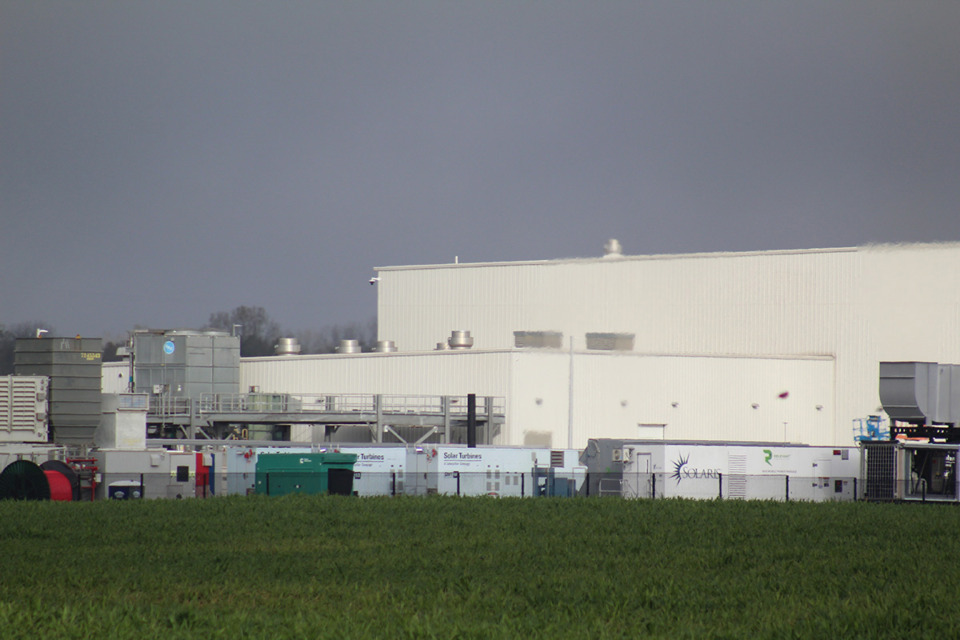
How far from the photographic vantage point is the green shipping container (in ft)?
132

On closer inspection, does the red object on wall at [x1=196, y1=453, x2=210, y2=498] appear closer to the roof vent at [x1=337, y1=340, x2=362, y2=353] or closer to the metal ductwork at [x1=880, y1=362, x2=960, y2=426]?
the metal ductwork at [x1=880, y1=362, x2=960, y2=426]

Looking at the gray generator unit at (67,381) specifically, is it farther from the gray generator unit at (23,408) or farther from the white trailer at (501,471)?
the white trailer at (501,471)

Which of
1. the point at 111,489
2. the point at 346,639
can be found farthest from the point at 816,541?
the point at 111,489

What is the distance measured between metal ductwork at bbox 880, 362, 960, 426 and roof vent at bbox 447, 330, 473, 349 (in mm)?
33648

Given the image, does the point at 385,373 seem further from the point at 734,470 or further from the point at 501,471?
the point at 734,470

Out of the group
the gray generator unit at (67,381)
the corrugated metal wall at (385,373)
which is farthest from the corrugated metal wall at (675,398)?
the gray generator unit at (67,381)

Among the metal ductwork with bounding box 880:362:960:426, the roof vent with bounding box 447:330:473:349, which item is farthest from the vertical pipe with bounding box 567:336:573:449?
the metal ductwork with bounding box 880:362:960:426

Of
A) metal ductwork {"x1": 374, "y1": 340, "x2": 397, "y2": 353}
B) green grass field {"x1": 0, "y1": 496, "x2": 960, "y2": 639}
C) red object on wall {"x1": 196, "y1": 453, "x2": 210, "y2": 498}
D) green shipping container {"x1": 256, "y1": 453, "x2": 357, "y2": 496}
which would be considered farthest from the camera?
metal ductwork {"x1": 374, "y1": 340, "x2": 397, "y2": 353}

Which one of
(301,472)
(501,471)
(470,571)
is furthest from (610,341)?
(470,571)

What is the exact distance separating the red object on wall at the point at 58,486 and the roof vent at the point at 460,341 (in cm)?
3561

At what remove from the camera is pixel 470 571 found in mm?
19422

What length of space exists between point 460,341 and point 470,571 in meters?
50.4

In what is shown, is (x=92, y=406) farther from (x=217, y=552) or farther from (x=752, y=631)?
(x=752, y=631)

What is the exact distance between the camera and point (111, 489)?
124ft
